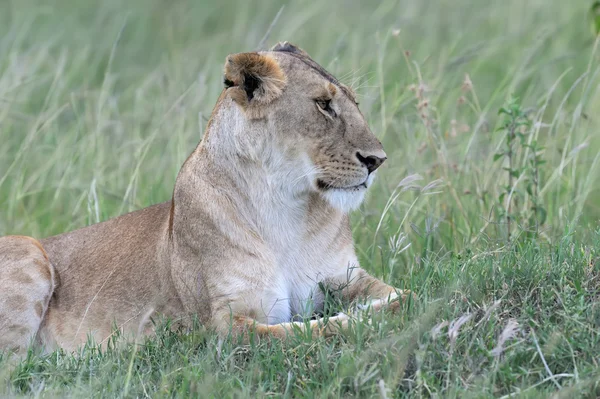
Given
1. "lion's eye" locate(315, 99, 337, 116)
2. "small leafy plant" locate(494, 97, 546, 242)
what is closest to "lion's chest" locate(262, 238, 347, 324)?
"lion's eye" locate(315, 99, 337, 116)

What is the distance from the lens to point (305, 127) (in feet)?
13.7

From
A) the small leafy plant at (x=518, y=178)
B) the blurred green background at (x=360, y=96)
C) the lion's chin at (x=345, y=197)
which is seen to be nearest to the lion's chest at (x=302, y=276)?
the lion's chin at (x=345, y=197)

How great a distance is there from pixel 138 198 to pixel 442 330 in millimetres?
3471

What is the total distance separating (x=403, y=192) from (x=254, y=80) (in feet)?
7.03

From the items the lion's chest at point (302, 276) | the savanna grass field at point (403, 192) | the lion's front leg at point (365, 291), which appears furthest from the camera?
the lion's chest at point (302, 276)

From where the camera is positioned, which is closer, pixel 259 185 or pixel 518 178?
pixel 259 185

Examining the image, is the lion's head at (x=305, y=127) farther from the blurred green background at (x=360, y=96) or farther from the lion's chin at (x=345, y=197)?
the blurred green background at (x=360, y=96)

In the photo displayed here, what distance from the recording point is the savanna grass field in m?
3.37

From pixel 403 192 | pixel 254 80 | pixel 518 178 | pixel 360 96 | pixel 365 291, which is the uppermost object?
pixel 254 80

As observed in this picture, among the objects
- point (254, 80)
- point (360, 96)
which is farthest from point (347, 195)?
point (360, 96)

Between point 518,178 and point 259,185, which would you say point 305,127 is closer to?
point 259,185

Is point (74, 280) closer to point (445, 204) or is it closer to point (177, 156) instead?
point (177, 156)

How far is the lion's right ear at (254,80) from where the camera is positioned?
4.18 m

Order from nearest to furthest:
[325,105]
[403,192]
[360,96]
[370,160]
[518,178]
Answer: [370,160]
[325,105]
[360,96]
[518,178]
[403,192]
